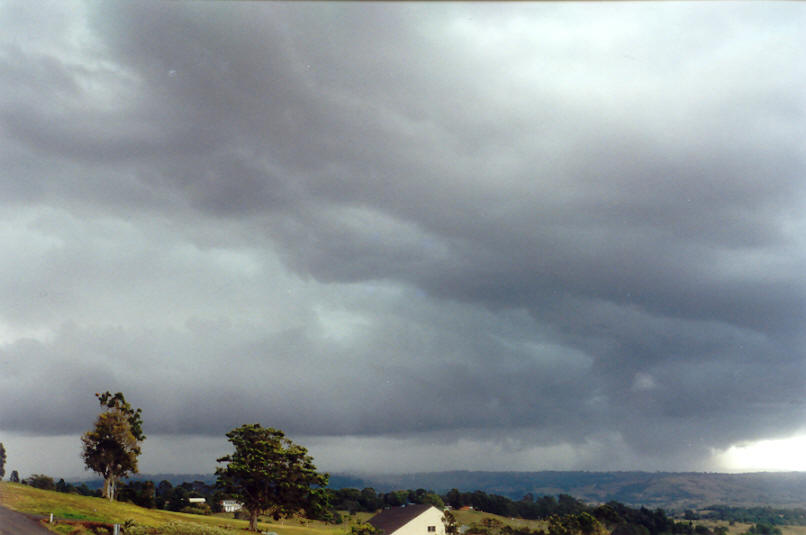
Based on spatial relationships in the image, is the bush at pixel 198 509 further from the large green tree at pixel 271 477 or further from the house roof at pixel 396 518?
the large green tree at pixel 271 477

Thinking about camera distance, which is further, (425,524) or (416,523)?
(425,524)

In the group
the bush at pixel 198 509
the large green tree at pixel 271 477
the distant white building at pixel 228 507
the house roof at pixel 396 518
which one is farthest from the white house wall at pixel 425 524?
the distant white building at pixel 228 507

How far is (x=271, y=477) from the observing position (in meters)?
81.2

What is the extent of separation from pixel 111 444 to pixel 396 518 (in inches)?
2185

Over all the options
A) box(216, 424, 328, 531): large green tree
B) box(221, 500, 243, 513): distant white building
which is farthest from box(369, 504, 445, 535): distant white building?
box(221, 500, 243, 513): distant white building

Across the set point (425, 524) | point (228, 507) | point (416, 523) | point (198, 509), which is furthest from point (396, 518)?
point (228, 507)

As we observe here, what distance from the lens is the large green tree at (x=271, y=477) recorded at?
81125 mm

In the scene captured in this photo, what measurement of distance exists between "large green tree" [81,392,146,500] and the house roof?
47616 millimetres

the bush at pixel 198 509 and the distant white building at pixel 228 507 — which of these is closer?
the bush at pixel 198 509

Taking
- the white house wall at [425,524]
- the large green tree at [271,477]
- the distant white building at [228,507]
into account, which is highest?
the large green tree at [271,477]

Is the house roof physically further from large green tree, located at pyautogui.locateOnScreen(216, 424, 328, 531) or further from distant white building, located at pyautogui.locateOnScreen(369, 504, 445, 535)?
large green tree, located at pyautogui.locateOnScreen(216, 424, 328, 531)

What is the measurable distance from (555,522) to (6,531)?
96176 mm

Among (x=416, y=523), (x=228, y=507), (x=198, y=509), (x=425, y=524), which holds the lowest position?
(x=228, y=507)

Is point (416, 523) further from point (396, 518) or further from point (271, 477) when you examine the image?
point (271, 477)
